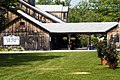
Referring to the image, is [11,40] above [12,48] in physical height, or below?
above

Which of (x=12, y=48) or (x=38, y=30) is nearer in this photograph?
(x=12, y=48)

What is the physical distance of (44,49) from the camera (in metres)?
53.3

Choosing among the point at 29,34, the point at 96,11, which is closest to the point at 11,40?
the point at 29,34

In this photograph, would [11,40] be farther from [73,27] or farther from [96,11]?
[96,11]

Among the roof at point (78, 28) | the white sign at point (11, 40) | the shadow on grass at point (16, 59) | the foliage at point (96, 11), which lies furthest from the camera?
the foliage at point (96, 11)

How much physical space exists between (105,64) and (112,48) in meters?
2.47

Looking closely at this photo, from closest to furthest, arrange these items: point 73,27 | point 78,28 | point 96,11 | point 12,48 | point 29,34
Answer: point 12,48, point 29,34, point 78,28, point 73,27, point 96,11

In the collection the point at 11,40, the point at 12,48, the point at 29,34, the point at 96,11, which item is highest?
the point at 96,11

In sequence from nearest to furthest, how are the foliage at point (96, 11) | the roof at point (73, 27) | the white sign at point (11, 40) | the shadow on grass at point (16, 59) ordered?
1. the shadow on grass at point (16, 59)
2. the white sign at point (11, 40)
3. the roof at point (73, 27)
4. the foliage at point (96, 11)

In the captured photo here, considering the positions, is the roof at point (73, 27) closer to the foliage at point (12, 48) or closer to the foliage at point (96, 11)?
the foliage at point (12, 48)

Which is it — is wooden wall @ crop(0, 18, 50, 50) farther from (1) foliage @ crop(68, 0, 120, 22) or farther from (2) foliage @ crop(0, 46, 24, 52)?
(1) foliage @ crop(68, 0, 120, 22)

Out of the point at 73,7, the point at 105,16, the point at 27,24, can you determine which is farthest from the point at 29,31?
the point at 73,7

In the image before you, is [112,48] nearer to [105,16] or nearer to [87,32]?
[87,32]

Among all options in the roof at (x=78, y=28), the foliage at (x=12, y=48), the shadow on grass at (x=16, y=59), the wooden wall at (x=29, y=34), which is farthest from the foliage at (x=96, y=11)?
the shadow on grass at (x=16, y=59)
